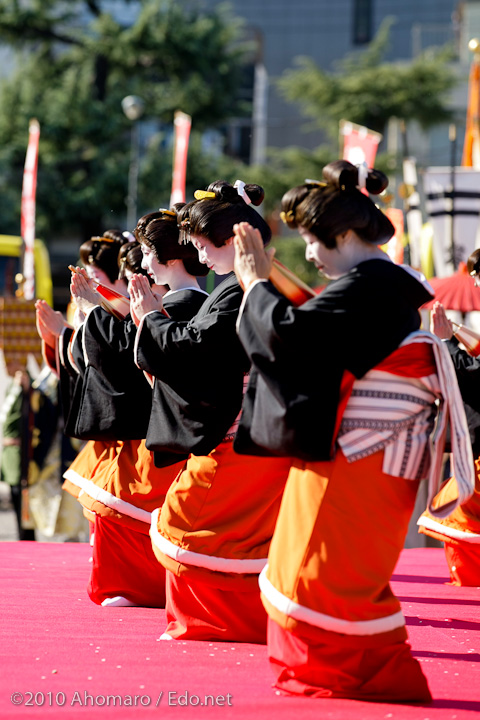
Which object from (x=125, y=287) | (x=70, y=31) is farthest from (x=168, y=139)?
(x=125, y=287)

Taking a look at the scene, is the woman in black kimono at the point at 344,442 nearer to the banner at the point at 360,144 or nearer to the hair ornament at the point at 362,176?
the hair ornament at the point at 362,176

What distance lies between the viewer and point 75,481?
4195 millimetres

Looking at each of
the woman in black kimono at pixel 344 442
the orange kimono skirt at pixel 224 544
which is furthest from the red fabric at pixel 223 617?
the woman in black kimono at pixel 344 442

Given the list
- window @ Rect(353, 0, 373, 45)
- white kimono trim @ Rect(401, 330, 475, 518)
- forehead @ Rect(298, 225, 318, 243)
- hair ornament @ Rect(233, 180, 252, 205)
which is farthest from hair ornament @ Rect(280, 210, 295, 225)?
window @ Rect(353, 0, 373, 45)

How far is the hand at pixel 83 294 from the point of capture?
389cm

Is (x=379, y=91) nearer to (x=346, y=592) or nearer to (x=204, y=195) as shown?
(x=204, y=195)

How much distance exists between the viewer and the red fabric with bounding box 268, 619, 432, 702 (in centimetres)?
245

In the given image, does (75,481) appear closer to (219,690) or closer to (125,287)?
(125,287)

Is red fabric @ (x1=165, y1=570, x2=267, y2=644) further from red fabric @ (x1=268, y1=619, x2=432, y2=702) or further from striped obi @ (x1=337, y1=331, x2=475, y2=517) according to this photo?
striped obi @ (x1=337, y1=331, x2=475, y2=517)

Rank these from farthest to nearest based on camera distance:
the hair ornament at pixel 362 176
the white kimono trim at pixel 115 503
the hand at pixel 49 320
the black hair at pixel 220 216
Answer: the hand at pixel 49 320 → the white kimono trim at pixel 115 503 → the black hair at pixel 220 216 → the hair ornament at pixel 362 176

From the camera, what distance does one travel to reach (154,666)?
109 inches

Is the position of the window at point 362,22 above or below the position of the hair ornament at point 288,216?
above

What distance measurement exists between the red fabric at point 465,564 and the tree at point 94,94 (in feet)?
52.6

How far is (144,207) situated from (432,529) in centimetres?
1609
